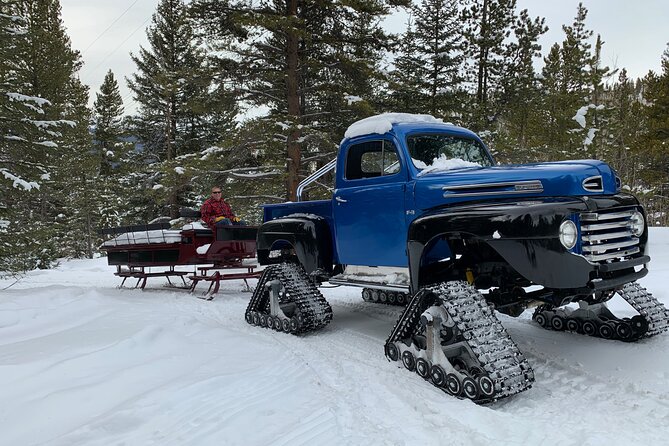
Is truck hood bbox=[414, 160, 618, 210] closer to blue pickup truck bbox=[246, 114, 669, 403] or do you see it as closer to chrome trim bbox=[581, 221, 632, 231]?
blue pickup truck bbox=[246, 114, 669, 403]

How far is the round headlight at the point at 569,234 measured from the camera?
358cm

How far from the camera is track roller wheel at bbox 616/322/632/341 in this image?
4.65 meters

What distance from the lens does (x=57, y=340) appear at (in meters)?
4.95

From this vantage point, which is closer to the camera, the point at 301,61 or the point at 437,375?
the point at 437,375

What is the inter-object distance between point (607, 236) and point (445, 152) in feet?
6.67

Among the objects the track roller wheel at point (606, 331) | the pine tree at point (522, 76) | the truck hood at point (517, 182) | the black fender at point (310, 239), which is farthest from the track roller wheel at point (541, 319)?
the pine tree at point (522, 76)

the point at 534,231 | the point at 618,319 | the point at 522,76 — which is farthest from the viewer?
the point at 522,76

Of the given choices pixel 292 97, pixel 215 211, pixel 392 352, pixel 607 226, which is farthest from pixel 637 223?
pixel 292 97

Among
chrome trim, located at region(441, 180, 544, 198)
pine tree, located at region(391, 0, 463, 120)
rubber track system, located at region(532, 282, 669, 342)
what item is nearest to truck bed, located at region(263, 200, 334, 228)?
chrome trim, located at region(441, 180, 544, 198)

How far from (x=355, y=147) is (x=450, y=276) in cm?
Answer: 189

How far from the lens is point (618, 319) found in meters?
4.81

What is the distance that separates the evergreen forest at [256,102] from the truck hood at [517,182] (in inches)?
325

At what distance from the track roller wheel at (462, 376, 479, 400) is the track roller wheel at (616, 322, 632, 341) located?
2180mm

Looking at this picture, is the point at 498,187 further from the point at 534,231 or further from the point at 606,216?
the point at 606,216
